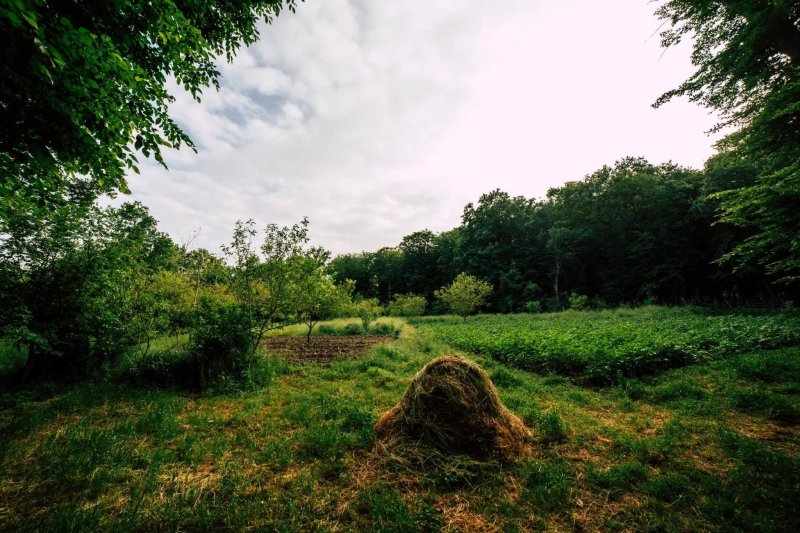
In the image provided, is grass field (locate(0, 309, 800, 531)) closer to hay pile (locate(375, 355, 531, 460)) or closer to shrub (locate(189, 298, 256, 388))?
hay pile (locate(375, 355, 531, 460))

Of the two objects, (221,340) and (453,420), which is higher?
(221,340)

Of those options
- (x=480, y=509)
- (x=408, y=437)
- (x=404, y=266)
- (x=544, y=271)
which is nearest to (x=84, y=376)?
(x=408, y=437)

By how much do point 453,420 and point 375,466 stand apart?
1.41 meters

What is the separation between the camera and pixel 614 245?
150ft

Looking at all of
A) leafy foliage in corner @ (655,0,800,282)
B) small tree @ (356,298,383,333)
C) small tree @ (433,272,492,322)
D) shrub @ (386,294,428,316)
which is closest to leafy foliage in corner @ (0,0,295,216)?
leafy foliage in corner @ (655,0,800,282)

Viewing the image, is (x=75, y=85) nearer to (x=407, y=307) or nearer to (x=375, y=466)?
(x=375, y=466)

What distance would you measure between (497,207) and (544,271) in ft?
51.4

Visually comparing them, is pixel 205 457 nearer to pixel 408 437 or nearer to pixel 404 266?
pixel 408 437

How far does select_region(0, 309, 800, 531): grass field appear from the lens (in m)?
3.20

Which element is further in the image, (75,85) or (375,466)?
(375,466)

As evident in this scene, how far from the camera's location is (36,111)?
10.3 ft

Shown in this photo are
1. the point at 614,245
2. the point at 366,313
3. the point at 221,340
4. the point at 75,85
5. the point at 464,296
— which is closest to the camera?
the point at 75,85

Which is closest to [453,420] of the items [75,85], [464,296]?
[75,85]

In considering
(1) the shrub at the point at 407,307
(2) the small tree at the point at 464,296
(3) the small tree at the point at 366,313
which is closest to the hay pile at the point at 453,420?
(3) the small tree at the point at 366,313
